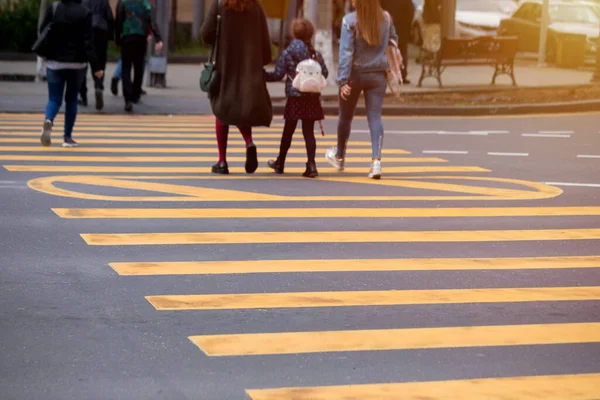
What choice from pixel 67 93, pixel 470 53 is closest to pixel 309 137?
pixel 67 93

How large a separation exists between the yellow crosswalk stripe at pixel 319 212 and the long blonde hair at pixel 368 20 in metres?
2.26

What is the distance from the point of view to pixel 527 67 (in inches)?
1221

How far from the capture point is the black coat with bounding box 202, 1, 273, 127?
39.8 ft

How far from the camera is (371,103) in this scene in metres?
12.5

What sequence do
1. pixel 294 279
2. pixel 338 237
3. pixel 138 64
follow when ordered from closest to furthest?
pixel 294 279
pixel 338 237
pixel 138 64

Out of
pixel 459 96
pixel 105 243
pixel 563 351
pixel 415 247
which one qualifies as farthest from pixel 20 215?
pixel 459 96

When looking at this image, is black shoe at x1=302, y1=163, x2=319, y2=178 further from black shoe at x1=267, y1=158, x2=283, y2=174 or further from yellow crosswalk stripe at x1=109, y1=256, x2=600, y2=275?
yellow crosswalk stripe at x1=109, y1=256, x2=600, y2=275

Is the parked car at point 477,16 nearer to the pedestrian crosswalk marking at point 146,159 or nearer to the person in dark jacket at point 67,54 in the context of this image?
the pedestrian crosswalk marking at point 146,159

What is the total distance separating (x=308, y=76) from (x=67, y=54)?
327 cm

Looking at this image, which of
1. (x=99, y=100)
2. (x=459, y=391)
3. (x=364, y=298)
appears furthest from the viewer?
(x=99, y=100)

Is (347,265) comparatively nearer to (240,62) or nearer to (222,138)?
(222,138)

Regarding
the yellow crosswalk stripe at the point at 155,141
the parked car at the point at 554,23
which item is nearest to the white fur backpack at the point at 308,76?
the yellow crosswalk stripe at the point at 155,141

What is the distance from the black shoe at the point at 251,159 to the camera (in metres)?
12.3

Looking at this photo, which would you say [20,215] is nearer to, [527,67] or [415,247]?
[415,247]
